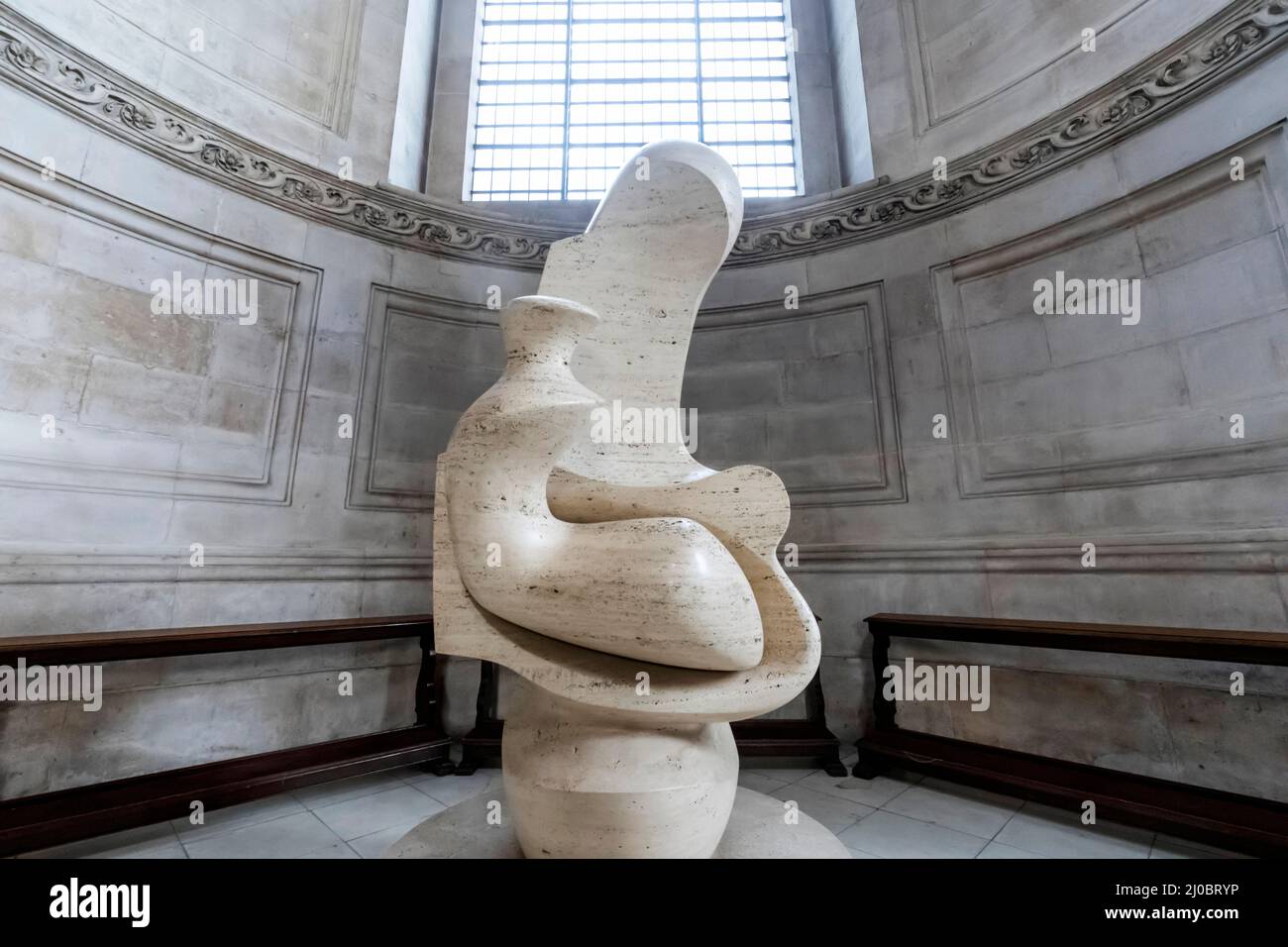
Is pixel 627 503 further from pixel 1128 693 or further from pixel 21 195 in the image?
pixel 21 195

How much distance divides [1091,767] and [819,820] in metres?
1.25

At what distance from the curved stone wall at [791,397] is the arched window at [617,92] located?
133cm

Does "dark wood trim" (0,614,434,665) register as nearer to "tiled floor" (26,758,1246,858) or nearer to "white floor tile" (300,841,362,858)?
"tiled floor" (26,758,1246,858)

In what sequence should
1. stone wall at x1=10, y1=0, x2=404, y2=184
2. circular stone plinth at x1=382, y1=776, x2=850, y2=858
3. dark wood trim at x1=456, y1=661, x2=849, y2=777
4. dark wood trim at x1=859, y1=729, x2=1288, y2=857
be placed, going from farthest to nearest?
stone wall at x1=10, y1=0, x2=404, y2=184
dark wood trim at x1=456, y1=661, x2=849, y2=777
dark wood trim at x1=859, y1=729, x2=1288, y2=857
circular stone plinth at x1=382, y1=776, x2=850, y2=858

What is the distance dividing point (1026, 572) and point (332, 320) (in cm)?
462

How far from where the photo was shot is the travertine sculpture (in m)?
1.43

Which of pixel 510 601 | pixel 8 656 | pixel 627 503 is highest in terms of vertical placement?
pixel 627 503

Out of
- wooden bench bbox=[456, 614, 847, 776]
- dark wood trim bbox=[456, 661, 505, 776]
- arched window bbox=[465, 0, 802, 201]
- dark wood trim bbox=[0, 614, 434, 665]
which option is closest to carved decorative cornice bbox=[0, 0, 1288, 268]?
arched window bbox=[465, 0, 802, 201]

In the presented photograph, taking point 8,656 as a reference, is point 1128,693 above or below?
below

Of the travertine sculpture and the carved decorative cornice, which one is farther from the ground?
the carved decorative cornice

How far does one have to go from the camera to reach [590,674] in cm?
150

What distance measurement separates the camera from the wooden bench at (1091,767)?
201cm

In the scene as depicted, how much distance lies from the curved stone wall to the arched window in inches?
52.5
